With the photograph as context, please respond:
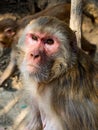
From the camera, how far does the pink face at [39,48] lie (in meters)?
2.35

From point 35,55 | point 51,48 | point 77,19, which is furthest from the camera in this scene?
point 77,19

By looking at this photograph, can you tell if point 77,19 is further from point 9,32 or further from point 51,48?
point 51,48

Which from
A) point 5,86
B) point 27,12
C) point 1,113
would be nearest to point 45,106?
point 1,113

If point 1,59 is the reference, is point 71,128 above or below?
above

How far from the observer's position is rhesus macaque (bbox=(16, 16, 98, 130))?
7.96ft

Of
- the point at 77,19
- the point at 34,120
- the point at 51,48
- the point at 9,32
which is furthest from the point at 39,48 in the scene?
the point at 9,32

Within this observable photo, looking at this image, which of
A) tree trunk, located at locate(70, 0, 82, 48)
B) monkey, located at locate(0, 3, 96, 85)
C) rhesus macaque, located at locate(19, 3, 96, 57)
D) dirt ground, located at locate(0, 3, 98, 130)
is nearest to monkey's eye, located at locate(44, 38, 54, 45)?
dirt ground, located at locate(0, 3, 98, 130)

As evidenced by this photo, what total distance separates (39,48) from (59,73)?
18 centimetres

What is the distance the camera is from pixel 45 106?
263 centimetres

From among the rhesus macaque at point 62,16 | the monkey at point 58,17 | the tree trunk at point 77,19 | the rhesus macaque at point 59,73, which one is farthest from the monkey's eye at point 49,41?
the rhesus macaque at point 62,16

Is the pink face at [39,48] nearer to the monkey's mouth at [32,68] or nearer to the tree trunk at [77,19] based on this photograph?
the monkey's mouth at [32,68]

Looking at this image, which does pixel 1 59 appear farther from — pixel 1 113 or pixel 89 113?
pixel 89 113

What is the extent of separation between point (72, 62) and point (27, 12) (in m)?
4.65

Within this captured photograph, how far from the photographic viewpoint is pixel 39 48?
2.41 metres
